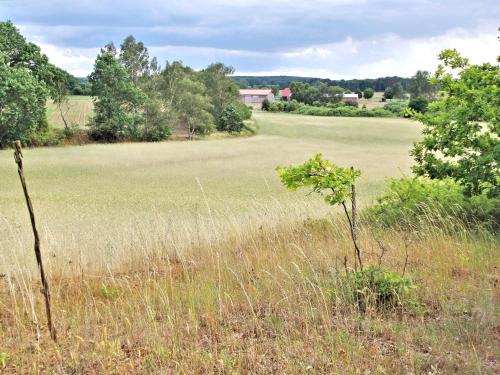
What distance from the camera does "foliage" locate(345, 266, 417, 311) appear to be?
365 centimetres

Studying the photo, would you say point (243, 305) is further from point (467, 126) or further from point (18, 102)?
point (18, 102)

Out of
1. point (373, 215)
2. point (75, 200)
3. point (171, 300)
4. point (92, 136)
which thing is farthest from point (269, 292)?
point (92, 136)

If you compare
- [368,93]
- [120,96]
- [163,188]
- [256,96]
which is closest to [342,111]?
[368,93]

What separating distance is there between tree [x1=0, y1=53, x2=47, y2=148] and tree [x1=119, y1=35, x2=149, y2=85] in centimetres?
1094

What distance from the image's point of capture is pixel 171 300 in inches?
162

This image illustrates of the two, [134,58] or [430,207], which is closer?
[430,207]

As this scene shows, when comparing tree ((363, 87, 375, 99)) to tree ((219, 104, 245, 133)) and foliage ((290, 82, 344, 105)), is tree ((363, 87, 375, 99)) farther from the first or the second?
tree ((219, 104, 245, 133))

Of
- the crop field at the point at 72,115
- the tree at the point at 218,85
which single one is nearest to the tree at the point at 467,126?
the crop field at the point at 72,115

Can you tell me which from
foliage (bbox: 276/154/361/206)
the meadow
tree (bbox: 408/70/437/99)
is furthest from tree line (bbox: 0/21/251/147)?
tree (bbox: 408/70/437/99)

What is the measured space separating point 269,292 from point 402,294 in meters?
1.08

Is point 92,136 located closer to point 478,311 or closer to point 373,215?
point 373,215

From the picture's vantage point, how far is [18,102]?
2598 centimetres

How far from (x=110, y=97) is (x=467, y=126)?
29.1 metres

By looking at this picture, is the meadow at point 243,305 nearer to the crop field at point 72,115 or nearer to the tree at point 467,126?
the tree at point 467,126
